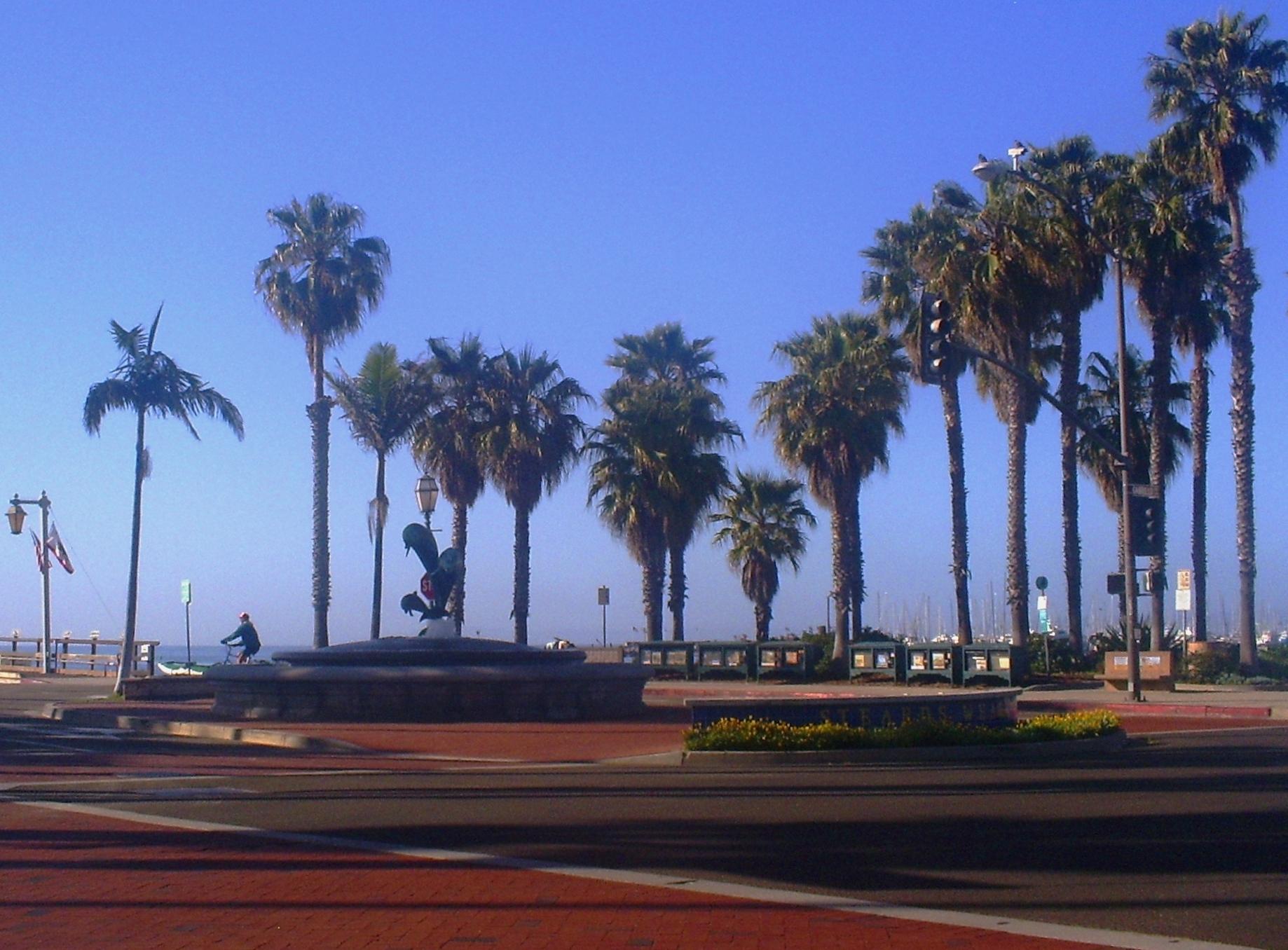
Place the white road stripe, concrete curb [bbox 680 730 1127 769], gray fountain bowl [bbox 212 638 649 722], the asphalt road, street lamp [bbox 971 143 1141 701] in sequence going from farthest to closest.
→ street lamp [bbox 971 143 1141 701]
gray fountain bowl [bbox 212 638 649 722]
concrete curb [bbox 680 730 1127 769]
the asphalt road
the white road stripe

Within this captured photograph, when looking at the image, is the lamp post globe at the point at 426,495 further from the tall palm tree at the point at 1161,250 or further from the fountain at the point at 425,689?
the tall palm tree at the point at 1161,250

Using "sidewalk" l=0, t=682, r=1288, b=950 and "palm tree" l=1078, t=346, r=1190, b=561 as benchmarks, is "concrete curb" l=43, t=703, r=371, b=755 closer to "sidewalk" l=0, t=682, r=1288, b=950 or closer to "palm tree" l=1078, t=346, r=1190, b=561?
"sidewalk" l=0, t=682, r=1288, b=950

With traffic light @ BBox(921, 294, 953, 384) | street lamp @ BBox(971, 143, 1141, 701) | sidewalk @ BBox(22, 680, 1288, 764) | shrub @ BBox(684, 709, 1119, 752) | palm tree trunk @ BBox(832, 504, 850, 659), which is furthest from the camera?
palm tree trunk @ BBox(832, 504, 850, 659)

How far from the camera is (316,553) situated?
4750cm

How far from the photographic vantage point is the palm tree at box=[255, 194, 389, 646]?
47.3 metres

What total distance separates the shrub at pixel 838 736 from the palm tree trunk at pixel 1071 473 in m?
23.6

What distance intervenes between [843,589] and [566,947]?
118 feet

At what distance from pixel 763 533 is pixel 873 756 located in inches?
1283

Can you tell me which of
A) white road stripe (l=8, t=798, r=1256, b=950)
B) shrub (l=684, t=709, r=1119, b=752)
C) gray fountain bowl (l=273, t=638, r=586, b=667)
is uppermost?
gray fountain bowl (l=273, t=638, r=586, b=667)

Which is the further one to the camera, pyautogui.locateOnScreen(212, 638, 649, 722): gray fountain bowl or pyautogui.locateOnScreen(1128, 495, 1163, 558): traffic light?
pyautogui.locateOnScreen(1128, 495, 1163, 558): traffic light

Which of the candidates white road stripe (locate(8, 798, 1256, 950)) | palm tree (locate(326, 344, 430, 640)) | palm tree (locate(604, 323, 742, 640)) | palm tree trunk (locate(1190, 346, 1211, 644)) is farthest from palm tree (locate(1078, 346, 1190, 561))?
white road stripe (locate(8, 798, 1256, 950))

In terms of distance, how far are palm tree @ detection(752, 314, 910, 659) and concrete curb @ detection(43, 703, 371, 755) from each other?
23606 millimetres

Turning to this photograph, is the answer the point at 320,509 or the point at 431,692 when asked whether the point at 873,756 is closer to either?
the point at 431,692

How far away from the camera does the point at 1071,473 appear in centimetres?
4081
